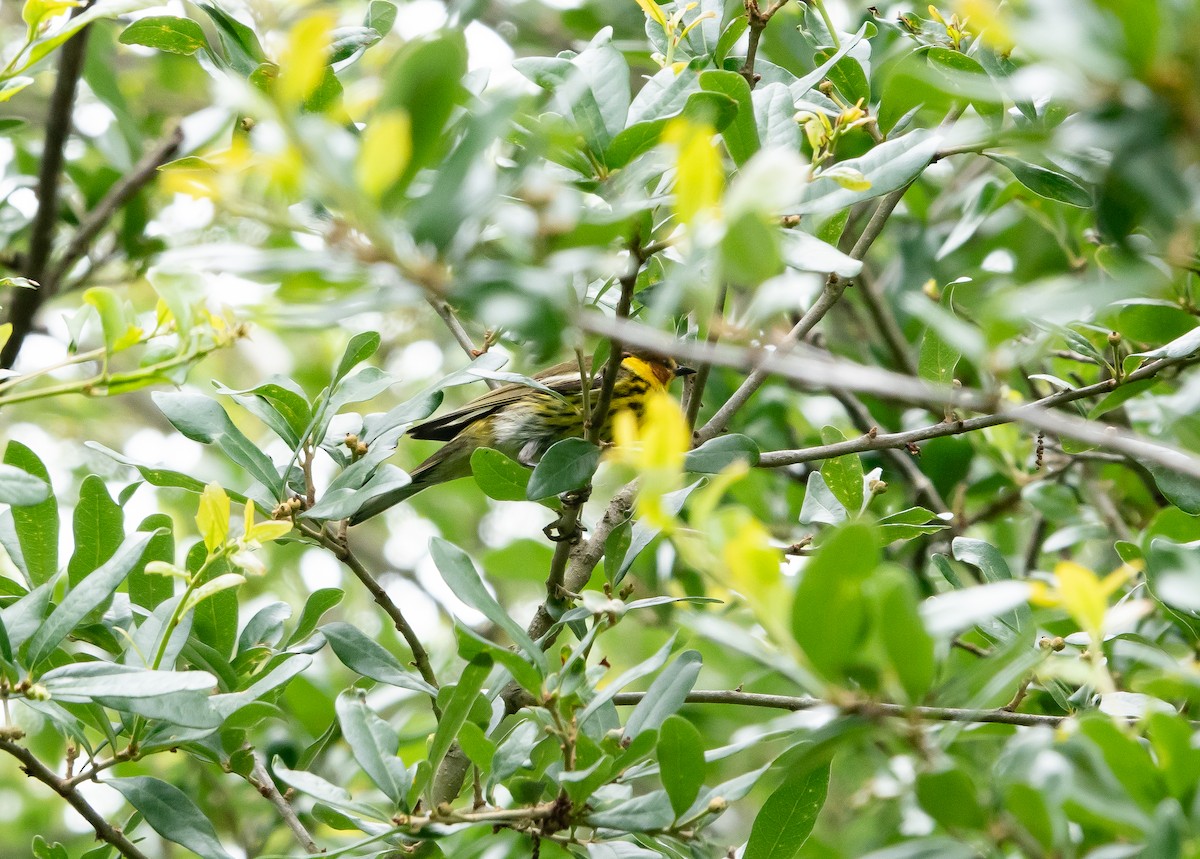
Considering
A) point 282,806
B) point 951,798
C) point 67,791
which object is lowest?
point 282,806

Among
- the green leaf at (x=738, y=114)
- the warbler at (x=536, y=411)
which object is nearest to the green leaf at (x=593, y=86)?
the green leaf at (x=738, y=114)

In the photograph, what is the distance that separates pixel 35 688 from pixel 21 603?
16cm

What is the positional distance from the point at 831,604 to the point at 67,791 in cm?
152

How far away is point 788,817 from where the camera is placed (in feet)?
6.47

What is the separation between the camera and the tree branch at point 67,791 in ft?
6.61

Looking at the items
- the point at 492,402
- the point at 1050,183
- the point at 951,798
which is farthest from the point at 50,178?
the point at 951,798

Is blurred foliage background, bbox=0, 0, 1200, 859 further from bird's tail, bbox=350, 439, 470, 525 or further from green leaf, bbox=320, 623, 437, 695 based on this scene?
bird's tail, bbox=350, 439, 470, 525

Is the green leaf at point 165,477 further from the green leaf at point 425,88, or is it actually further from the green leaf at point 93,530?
the green leaf at point 425,88

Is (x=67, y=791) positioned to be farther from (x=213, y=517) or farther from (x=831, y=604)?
(x=831, y=604)

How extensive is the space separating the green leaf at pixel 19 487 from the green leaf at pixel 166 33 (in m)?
1.04

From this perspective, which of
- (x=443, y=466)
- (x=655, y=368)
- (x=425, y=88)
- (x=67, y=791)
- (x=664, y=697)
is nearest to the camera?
(x=425, y=88)

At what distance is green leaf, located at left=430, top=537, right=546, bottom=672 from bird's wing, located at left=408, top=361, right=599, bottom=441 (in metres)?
2.70

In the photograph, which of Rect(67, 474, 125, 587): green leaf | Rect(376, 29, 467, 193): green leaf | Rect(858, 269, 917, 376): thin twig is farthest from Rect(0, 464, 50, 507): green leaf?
Rect(858, 269, 917, 376): thin twig

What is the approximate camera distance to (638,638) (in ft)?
15.7
